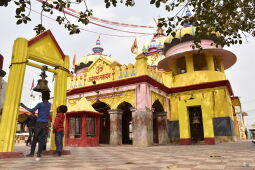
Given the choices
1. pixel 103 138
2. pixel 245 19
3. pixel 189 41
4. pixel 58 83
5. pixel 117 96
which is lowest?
pixel 103 138

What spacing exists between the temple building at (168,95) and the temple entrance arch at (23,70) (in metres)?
6.62

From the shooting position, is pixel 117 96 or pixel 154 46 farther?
pixel 154 46

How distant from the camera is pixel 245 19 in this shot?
7266 mm

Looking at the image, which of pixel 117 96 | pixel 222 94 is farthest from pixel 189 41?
pixel 117 96

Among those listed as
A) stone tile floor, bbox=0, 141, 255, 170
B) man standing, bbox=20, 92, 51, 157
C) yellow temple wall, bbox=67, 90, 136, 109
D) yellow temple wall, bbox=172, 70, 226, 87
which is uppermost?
yellow temple wall, bbox=172, 70, 226, 87

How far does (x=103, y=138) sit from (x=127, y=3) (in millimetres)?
15318

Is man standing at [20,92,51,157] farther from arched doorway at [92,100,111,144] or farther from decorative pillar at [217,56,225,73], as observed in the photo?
decorative pillar at [217,56,225,73]

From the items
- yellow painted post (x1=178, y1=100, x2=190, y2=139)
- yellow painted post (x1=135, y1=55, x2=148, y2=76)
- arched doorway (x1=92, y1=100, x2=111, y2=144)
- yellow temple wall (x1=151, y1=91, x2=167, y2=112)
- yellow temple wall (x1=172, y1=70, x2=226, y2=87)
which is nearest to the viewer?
yellow painted post (x1=178, y1=100, x2=190, y2=139)

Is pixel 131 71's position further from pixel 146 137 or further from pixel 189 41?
pixel 189 41

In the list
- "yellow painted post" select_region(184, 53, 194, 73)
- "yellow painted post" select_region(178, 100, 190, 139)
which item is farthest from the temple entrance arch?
"yellow painted post" select_region(184, 53, 194, 73)

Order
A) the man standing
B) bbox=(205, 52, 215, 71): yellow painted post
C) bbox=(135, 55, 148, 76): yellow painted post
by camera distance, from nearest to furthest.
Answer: the man standing < bbox=(135, 55, 148, 76): yellow painted post < bbox=(205, 52, 215, 71): yellow painted post

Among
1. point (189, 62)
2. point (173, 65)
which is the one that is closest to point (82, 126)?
point (173, 65)

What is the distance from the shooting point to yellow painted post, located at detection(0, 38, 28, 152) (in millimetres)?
5758

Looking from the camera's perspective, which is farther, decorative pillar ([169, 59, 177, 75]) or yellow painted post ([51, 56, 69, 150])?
decorative pillar ([169, 59, 177, 75])
